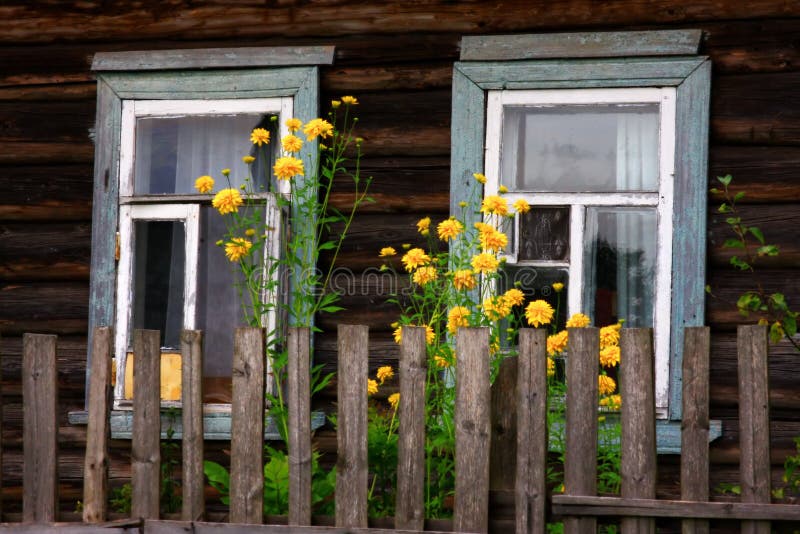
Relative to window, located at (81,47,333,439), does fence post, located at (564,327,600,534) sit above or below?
below

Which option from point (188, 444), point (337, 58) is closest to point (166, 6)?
point (337, 58)

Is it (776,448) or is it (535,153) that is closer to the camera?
(776,448)

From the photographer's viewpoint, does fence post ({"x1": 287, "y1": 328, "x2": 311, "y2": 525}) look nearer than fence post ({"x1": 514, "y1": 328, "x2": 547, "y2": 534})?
No

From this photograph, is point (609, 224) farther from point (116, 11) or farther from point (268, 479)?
point (116, 11)

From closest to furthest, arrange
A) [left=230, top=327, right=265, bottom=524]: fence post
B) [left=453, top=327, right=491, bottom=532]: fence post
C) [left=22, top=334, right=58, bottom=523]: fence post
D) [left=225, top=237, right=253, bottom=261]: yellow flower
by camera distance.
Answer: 1. [left=453, top=327, right=491, bottom=532]: fence post
2. [left=230, top=327, right=265, bottom=524]: fence post
3. [left=22, top=334, right=58, bottom=523]: fence post
4. [left=225, top=237, right=253, bottom=261]: yellow flower

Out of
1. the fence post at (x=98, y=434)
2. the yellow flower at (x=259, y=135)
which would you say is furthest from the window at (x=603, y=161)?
the fence post at (x=98, y=434)

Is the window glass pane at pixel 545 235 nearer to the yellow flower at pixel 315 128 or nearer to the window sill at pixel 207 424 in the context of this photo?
the yellow flower at pixel 315 128

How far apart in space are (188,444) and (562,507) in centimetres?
109

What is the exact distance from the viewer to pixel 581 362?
296cm

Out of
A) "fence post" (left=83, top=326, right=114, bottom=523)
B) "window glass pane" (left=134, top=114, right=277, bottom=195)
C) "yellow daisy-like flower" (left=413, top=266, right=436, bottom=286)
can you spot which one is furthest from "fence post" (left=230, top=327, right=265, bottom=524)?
"window glass pane" (left=134, top=114, right=277, bottom=195)

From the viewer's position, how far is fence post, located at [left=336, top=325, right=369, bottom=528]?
120 inches

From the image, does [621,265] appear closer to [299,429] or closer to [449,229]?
[449,229]

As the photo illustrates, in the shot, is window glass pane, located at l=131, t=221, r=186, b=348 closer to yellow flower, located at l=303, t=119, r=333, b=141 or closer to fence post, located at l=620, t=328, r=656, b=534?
yellow flower, located at l=303, t=119, r=333, b=141

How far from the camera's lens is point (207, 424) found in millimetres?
4922
